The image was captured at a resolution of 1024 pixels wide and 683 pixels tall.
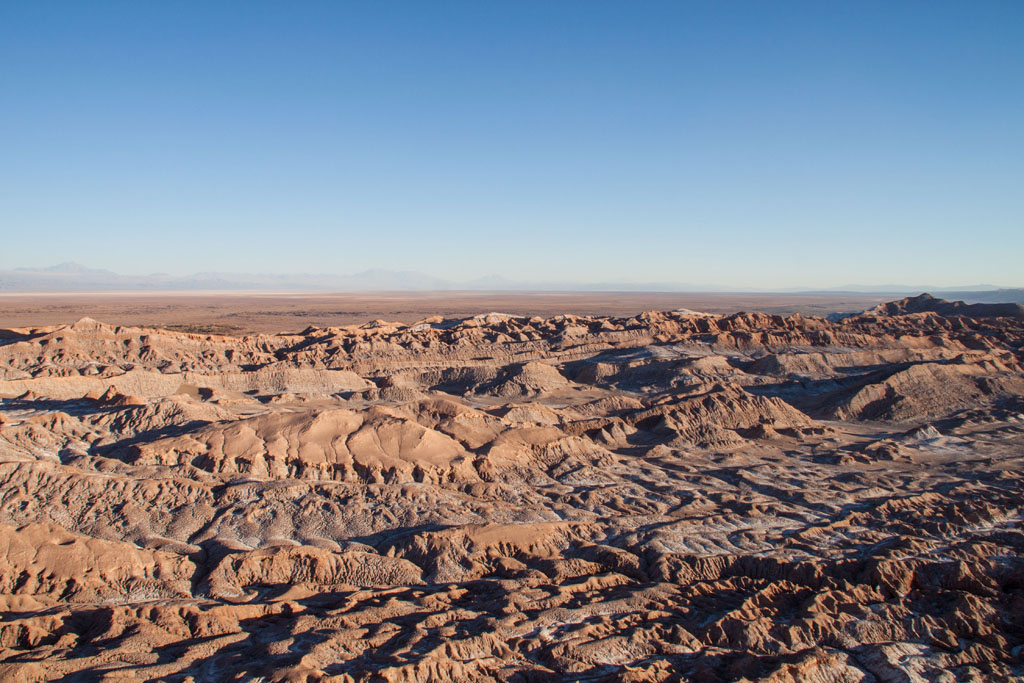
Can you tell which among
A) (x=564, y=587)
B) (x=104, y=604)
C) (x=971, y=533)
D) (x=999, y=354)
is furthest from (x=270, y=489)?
(x=999, y=354)

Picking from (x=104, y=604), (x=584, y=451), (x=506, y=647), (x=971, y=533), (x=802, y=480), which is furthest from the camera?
(x=584, y=451)

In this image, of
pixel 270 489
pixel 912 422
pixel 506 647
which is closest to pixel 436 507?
pixel 270 489

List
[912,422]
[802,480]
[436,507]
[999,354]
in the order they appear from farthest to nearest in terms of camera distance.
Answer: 1. [999,354]
2. [912,422]
3. [802,480]
4. [436,507]

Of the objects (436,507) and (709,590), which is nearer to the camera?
(709,590)

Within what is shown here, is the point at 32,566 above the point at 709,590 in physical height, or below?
above

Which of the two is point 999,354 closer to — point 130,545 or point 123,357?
point 130,545

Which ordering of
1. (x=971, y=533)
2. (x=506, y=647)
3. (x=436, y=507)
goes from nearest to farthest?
(x=506, y=647) < (x=971, y=533) < (x=436, y=507)

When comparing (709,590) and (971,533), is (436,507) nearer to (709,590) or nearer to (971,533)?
(709,590)
